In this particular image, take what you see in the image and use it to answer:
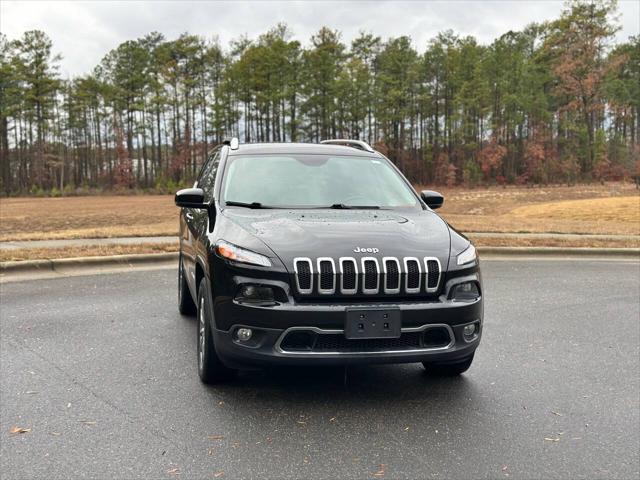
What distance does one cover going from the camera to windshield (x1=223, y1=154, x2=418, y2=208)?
4.76m

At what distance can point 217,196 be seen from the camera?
4777 mm

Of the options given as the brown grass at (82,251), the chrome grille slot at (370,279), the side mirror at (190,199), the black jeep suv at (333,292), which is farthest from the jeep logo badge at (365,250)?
the brown grass at (82,251)

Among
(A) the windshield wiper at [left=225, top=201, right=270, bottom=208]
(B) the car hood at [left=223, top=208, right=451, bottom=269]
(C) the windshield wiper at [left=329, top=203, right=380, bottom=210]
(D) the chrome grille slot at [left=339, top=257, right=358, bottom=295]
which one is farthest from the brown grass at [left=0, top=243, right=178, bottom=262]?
(D) the chrome grille slot at [left=339, top=257, right=358, bottom=295]

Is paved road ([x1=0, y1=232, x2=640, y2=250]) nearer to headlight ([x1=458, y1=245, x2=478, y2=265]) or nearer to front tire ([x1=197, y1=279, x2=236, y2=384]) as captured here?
front tire ([x1=197, y1=279, x2=236, y2=384])

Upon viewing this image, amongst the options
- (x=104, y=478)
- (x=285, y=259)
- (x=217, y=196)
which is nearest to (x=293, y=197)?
(x=217, y=196)

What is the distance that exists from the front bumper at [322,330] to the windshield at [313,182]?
4.15 feet

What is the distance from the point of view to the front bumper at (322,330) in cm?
350

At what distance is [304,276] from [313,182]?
1.60 meters

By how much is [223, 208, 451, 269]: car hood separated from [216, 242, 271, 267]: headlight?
98mm

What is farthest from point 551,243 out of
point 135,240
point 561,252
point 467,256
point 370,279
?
point 370,279

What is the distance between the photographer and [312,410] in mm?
3744

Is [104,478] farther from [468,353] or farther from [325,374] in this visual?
[468,353]

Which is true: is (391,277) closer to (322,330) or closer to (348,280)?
(348,280)

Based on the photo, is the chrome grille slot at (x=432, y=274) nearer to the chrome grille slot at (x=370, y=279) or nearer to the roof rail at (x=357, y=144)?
the chrome grille slot at (x=370, y=279)
